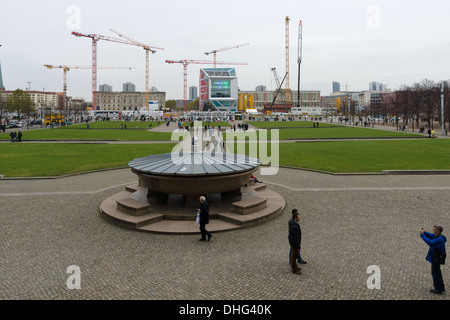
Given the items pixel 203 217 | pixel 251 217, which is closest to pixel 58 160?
pixel 251 217

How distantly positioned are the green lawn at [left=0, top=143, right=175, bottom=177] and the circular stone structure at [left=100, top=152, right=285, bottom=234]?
9586 mm

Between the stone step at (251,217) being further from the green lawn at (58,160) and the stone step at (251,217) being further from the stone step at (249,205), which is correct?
the green lawn at (58,160)

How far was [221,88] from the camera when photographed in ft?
555

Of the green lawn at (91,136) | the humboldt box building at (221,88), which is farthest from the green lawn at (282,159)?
the humboldt box building at (221,88)

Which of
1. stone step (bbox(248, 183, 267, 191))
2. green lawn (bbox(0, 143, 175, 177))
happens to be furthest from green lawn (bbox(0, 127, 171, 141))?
stone step (bbox(248, 183, 267, 191))

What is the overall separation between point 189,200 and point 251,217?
2633 mm

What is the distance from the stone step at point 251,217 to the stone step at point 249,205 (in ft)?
0.47

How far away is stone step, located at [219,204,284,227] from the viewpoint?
1126cm

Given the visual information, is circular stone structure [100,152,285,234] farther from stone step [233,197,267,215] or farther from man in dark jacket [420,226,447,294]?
man in dark jacket [420,226,447,294]

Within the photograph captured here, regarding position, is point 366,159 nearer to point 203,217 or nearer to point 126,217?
point 203,217

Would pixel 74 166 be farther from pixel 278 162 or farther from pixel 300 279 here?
pixel 300 279

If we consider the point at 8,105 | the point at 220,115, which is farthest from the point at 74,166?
the point at 220,115

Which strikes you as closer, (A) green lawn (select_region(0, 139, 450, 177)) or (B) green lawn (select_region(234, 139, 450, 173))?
(A) green lawn (select_region(0, 139, 450, 177))

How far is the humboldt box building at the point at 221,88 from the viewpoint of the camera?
6598 inches
